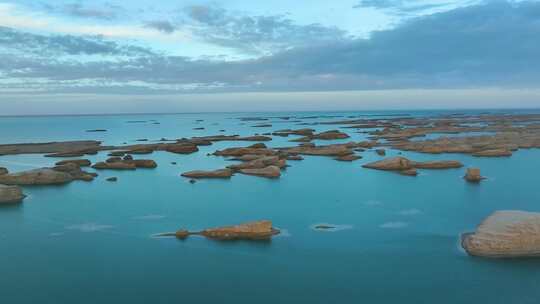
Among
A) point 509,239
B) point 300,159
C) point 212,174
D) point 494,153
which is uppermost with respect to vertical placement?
point 509,239

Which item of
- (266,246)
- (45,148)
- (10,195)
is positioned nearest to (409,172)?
(266,246)

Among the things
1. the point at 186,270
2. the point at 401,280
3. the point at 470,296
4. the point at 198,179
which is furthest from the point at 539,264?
the point at 198,179

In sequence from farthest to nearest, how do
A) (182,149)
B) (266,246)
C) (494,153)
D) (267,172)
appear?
1. (182,149)
2. (494,153)
3. (267,172)
4. (266,246)

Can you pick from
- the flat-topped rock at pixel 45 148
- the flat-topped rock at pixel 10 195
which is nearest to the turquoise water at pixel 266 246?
the flat-topped rock at pixel 10 195

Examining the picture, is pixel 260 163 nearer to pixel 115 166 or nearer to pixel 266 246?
pixel 115 166

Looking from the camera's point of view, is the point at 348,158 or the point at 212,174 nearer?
the point at 212,174

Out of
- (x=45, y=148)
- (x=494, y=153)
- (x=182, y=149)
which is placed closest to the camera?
(x=494, y=153)

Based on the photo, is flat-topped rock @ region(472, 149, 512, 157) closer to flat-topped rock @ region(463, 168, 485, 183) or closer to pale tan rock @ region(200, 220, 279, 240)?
flat-topped rock @ region(463, 168, 485, 183)

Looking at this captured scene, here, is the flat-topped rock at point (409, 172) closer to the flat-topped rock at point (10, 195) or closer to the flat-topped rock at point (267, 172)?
the flat-topped rock at point (267, 172)

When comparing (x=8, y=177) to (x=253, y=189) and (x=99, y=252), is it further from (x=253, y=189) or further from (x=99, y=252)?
(x=99, y=252)
